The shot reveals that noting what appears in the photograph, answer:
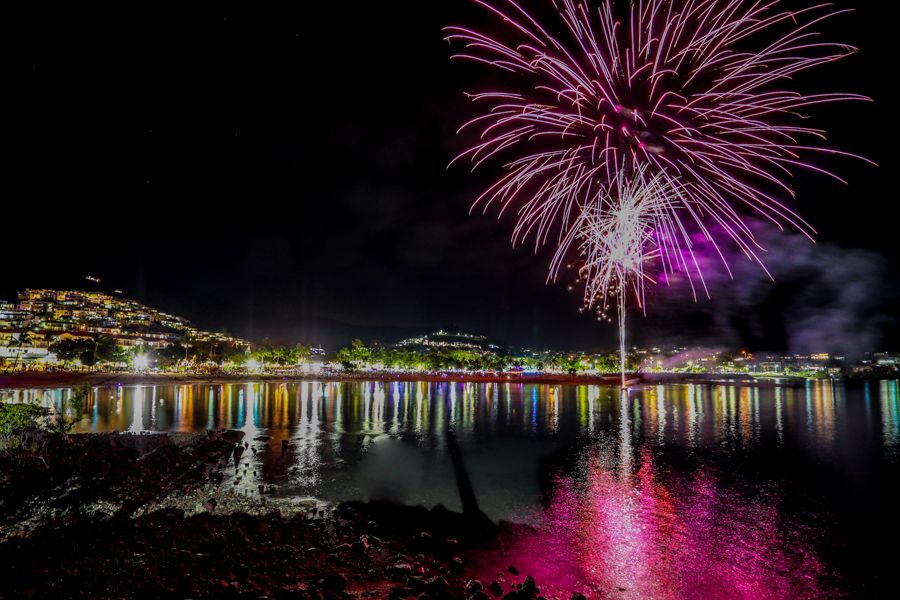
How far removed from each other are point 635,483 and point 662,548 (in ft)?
Result: 19.4

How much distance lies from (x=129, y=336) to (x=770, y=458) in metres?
160

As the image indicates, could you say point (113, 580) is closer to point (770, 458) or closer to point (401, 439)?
point (401, 439)

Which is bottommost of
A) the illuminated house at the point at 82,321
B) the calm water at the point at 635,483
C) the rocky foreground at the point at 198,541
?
the calm water at the point at 635,483

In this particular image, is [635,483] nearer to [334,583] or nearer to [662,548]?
[662,548]

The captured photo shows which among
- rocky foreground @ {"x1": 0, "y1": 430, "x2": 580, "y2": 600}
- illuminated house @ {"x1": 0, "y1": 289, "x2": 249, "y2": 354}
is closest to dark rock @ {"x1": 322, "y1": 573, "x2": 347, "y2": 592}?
rocky foreground @ {"x1": 0, "y1": 430, "x2": 580, "y2": 600}

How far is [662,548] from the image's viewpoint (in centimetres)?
1086

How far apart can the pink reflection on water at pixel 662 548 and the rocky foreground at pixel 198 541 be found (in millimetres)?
855

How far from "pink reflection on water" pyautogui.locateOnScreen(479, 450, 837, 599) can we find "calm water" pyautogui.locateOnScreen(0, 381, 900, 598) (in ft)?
0.16

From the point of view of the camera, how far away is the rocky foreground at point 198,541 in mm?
7719

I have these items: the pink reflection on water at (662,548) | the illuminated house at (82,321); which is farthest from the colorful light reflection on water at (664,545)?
the illuminated house at (82,321)

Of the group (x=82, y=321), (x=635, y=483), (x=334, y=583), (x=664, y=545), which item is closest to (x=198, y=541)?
(x=334, y=583)

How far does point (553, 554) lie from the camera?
10.4m

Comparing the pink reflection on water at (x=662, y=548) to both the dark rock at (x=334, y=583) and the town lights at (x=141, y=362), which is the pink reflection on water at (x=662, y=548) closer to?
the dark rock at (x=334, y=583)

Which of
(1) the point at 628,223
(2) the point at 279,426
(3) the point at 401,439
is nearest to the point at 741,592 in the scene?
(1) the point at 628,223
